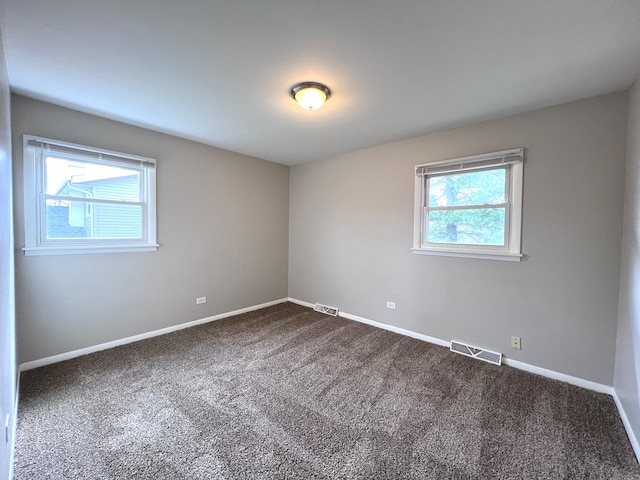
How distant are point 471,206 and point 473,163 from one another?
1.49 feet

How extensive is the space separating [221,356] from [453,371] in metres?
2.31

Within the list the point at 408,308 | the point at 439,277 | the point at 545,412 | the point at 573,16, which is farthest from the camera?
the point at 408,308

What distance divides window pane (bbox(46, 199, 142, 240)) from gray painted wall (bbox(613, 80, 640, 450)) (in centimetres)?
450

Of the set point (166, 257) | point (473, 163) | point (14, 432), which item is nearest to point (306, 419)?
point (14, 432)

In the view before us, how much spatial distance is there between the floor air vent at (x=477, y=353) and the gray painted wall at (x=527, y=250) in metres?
0.07

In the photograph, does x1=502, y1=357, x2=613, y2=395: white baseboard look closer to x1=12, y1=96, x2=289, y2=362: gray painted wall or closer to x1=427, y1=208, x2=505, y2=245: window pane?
x1=427, y1=208, x2=505, y2=245: window pane

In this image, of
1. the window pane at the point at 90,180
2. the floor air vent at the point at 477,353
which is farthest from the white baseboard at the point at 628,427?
the window pane at the point at 90,180

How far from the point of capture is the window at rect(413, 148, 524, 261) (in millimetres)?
2615

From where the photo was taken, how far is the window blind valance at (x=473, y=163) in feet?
8.39

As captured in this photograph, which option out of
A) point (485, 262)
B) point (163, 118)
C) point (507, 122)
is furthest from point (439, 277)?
point (163, 118)

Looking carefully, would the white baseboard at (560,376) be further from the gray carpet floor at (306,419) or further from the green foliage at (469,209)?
the green foliage at (469,209)

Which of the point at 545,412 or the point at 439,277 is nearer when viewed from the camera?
the point at 545,412

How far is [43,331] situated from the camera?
2.51 m

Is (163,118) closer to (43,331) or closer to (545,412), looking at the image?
(43,331)
